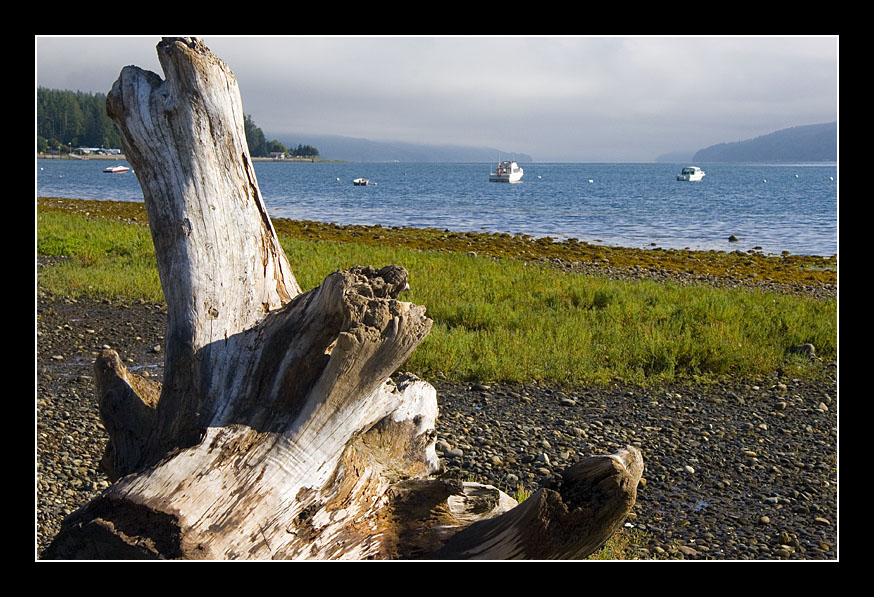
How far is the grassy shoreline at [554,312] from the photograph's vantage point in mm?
8719

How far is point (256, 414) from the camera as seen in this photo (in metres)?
3.45

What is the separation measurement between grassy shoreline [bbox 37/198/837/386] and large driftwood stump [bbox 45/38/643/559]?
465 cm

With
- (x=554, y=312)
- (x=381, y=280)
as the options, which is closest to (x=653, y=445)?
(x=381, y=280)

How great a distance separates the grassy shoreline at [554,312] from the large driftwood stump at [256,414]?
4.65 metres

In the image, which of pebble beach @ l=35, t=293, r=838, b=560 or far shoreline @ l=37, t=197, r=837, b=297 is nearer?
pebble beach @ l=35, t=293, r=838, b=560

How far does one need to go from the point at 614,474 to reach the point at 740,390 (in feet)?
19.3

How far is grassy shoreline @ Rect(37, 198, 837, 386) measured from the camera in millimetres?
8719

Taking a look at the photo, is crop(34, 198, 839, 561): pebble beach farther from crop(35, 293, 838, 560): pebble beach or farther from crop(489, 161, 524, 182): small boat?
crop(489, 161, 524, 182): small boat

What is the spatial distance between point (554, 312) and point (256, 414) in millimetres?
7963

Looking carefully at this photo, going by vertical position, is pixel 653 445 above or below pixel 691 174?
below

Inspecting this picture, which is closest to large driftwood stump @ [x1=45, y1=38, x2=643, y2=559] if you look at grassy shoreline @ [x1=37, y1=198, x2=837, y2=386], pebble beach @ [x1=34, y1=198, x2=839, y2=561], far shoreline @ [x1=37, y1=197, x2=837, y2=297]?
pebble beach @ [x1=34, y1=198, x2=839, y2=561]

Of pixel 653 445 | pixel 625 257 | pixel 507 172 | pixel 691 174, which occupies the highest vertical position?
pixel 691 174

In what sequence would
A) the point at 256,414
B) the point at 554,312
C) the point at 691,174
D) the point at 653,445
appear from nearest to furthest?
the point at 256,414
the point at 653,445
the point at 554,312
the point at 691,174

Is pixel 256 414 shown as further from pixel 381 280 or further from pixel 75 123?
pixel 75 123
